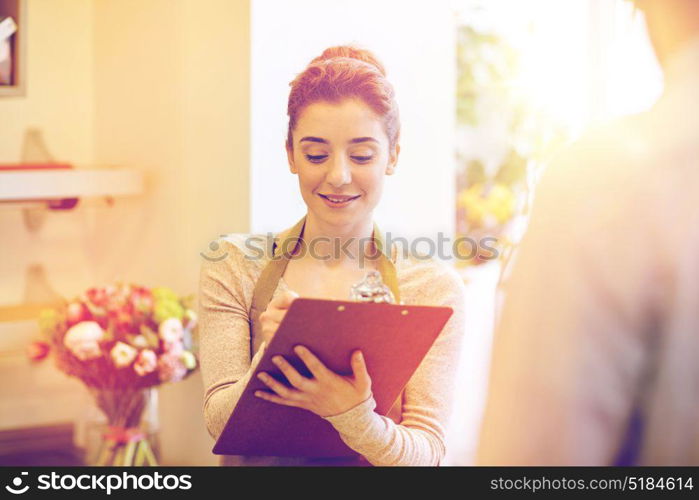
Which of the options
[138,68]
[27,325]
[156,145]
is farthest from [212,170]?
[27,325]

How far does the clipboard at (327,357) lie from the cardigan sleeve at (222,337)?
0.20ft

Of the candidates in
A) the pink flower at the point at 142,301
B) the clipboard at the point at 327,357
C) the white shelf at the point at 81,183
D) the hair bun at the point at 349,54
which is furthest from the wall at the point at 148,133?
the clipboard at the point at 327,357

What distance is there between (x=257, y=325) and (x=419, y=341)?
24cm

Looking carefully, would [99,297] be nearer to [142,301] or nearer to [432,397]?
[142,301]

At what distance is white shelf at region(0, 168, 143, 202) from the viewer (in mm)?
1972

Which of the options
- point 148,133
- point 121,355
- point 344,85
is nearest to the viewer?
point 344,85

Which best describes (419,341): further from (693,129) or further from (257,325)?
(693,129)

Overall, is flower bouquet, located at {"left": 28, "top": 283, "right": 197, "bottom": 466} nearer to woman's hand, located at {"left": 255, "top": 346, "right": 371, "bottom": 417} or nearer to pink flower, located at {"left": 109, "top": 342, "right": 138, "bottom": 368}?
pink flower, located at {"left": 109, "top": 342, "right": 138, "bottom": 368}

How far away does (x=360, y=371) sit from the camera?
39.3 inches

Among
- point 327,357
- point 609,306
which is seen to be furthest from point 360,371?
point 609,306

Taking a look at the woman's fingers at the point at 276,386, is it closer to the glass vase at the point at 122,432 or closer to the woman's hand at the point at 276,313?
the woman's hand at the point at 276,313

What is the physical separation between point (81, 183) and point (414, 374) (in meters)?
1.09

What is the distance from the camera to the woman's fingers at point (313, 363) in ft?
3.20

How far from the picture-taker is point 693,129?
49 cm
